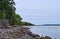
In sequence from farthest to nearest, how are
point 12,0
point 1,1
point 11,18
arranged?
point 11,18, point 12,0, point 1,1

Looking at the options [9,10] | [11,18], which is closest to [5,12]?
[9,10]

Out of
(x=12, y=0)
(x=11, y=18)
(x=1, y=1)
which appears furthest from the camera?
(x=11, y=18)

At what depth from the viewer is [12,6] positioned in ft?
113

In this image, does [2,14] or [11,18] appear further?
[11,18]

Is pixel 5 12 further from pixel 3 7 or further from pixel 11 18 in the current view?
pixel 11 18

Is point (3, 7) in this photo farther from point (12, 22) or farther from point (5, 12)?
point (12, 22)

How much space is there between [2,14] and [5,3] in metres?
1.43

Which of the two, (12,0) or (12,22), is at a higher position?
(12,0)

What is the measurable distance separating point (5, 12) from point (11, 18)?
3.71m

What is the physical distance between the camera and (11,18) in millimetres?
37469

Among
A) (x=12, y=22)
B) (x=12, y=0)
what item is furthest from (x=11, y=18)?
(x=12, y=0)

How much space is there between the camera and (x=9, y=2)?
114ft

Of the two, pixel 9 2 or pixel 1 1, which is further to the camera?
pixel 9 2

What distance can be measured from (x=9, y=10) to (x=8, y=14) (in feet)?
3.76
